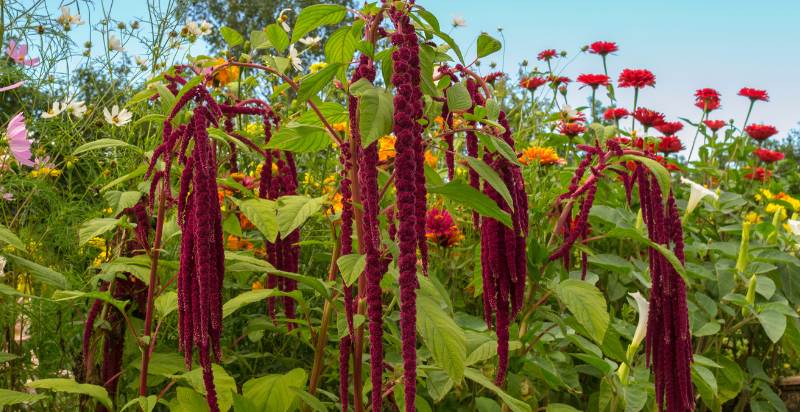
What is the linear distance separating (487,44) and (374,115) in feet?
1.22

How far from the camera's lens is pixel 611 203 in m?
2.87

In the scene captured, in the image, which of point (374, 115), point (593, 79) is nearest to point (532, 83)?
point (593, 79)

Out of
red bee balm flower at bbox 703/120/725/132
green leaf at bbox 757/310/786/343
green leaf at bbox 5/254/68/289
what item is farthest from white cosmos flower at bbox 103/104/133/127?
red bee balm flower at bbox 703/120/725/132

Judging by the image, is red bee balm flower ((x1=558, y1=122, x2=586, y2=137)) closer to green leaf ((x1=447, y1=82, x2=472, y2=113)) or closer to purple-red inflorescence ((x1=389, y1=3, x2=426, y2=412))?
green leaf ((x1=447, y1=82, x2=472, y2=113))

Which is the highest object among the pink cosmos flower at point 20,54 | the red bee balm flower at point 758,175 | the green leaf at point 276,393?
Answer: the pink cosmos flower at point 20,54

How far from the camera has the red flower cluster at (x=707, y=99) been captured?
13.2ft

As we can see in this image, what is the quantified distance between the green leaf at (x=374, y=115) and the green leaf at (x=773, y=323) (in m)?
1.76

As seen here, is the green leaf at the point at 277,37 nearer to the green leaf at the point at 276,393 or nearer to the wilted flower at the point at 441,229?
the green leaf at the point at 276,393

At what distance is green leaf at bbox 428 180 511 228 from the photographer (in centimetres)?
119

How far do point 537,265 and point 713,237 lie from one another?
2081mm

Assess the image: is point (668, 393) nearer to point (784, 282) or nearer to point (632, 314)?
point (632, 314)

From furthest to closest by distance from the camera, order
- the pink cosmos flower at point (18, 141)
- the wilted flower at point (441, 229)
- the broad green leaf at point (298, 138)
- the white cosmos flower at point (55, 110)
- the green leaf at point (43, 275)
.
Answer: the wilted flower at point (441, 229)
the white cosmos flower at point (55, 110)
the pink cosmos flower at point (18, 141)
the green leaf at point (43, 275)
the broad green leaf at point (298, 138)

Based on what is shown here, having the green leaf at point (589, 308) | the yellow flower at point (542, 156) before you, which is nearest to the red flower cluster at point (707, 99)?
the yellow flower at point (542, 156)

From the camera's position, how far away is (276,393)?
1564 mm
